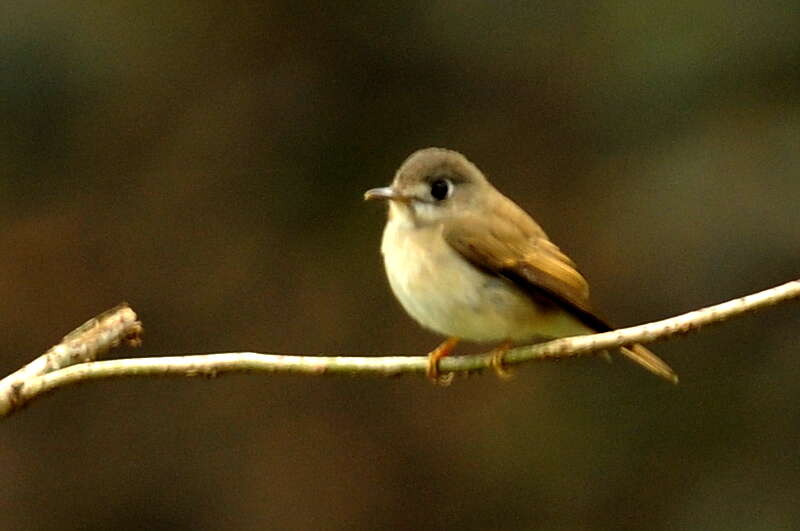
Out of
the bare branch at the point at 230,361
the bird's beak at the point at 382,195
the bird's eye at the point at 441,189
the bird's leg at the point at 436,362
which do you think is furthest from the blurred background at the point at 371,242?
the bare branch at the point at 230,361

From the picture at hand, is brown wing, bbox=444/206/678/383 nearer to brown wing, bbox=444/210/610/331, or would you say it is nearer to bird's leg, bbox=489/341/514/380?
brown wing, bbox=444/210/610/331

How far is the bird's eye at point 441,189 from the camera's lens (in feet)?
10.3

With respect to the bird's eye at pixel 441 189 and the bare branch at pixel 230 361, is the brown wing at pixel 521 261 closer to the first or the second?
the bird's eye at pixel 441 189

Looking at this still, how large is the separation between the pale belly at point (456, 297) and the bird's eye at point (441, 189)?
0.13 m

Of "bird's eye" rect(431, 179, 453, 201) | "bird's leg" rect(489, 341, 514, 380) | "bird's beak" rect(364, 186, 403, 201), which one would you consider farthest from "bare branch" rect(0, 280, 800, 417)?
"bird's eye" rect(431, 179, 453, 201)

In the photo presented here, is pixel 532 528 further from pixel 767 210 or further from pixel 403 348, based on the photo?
pixel 767 210

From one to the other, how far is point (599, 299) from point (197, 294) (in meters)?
1.72

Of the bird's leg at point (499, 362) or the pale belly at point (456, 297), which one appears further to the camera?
the pale belly at point (456, 297)

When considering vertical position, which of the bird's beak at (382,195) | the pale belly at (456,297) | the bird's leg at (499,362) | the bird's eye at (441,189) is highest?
the bird's eye at (441,189)

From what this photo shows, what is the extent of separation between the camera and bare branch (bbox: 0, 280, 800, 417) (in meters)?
2.16

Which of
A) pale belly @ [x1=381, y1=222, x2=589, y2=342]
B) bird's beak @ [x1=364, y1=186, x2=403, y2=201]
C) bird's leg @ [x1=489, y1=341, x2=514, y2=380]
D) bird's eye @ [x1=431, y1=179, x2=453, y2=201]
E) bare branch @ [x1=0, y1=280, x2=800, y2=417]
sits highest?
bird's eye @ [x1=431, y1=179, x2=453, y2=201]

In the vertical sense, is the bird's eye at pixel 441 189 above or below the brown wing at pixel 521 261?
above

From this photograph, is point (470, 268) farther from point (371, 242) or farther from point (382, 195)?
point (371, 242)

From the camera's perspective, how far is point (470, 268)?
296 cm
